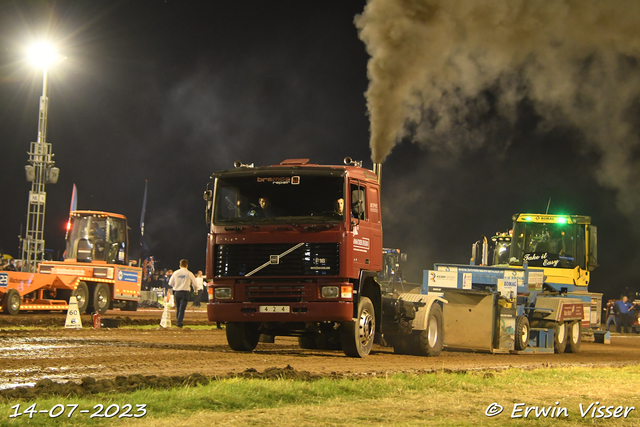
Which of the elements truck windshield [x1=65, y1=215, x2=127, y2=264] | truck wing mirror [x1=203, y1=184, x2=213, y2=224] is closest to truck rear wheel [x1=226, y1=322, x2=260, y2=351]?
truck wing mirror [x1=203, y1=184, x2=213, y2=224]

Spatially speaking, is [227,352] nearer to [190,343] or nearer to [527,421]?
[190,343]

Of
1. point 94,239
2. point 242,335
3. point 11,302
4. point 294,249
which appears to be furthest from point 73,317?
point 94,239

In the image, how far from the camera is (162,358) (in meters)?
12.9

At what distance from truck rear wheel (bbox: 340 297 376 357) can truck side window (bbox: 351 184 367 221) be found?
154 cm

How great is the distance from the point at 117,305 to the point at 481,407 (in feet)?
83.4

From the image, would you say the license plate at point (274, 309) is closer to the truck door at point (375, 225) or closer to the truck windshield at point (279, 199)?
the truck windshield at point (279, 199)

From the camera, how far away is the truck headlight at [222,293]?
47.1 ft

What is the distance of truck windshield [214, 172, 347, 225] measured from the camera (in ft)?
45.9

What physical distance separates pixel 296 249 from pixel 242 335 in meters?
2.51

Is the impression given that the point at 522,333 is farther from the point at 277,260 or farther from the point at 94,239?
the point at 94,239

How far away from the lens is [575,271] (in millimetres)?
24516

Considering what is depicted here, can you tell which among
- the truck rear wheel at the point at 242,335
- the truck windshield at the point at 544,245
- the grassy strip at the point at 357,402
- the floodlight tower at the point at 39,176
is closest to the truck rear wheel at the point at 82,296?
the floodlight tower at the point at 39,176

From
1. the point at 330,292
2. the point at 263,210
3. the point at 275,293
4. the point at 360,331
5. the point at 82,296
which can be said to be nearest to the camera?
the point at 330,292

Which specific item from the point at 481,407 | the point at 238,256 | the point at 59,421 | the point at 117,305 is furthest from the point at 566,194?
the point at 59,421
